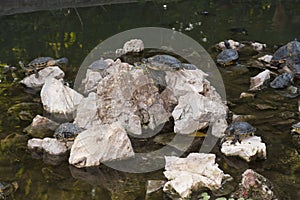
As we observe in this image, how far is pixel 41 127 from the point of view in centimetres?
529

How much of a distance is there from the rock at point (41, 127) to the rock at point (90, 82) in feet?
3.38

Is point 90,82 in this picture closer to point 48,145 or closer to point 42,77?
point 42,77

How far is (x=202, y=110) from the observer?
5152mm

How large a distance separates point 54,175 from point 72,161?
241mm

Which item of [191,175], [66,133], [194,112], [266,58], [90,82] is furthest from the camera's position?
[266,58]

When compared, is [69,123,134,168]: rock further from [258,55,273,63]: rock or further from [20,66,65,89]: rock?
[258,55,273,63]: rock

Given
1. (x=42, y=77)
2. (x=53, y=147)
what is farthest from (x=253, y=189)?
(x=42, y=77)

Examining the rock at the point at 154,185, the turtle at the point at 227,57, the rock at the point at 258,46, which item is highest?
the turtle at the point at 227,57

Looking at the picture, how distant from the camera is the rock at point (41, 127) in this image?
17.0 ft

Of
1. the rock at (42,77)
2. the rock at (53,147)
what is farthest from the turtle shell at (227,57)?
the rock at (53,147)

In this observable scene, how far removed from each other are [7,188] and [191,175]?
1.82 m

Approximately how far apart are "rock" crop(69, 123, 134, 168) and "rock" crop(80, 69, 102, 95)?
71.0 inches

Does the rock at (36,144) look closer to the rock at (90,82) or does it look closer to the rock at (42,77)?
the rock at (90,82)

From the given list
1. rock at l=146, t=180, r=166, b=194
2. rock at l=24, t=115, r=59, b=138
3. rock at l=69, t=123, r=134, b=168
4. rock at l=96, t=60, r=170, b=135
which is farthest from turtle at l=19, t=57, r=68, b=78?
rock at l=146, t=180, r=166, b=194
